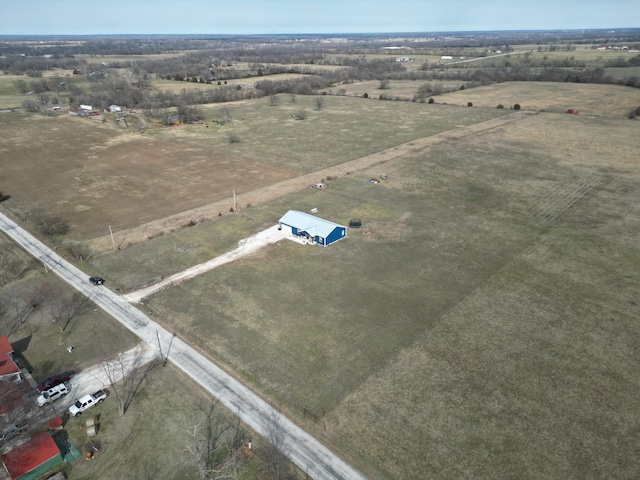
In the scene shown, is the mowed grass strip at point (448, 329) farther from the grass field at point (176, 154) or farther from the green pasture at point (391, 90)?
the green pasture at point (391, 90)

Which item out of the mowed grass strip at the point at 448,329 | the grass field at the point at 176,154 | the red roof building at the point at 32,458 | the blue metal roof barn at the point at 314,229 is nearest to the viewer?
the red roof building at the point at 32,458

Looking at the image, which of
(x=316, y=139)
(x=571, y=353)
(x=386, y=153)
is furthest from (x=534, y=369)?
(x=316, y=139)

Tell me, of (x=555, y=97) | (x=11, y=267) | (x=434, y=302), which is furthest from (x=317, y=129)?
(x=555, y=97)

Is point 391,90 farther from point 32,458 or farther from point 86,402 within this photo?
point 32,458

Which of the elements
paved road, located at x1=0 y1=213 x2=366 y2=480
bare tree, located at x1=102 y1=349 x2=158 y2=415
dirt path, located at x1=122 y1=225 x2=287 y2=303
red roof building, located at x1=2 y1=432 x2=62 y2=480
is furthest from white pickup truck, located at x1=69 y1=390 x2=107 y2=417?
dirt path, located at x1=122 y1=225 x2=287 y2=303

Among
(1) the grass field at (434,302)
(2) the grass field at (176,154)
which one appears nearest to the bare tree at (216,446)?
(1) the grass field at (434,302)

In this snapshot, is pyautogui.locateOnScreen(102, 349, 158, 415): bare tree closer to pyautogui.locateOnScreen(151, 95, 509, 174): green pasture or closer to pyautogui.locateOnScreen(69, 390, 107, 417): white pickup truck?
pyautogui.locateOnScreen(69, 390, 107, 417): white pickup truck
